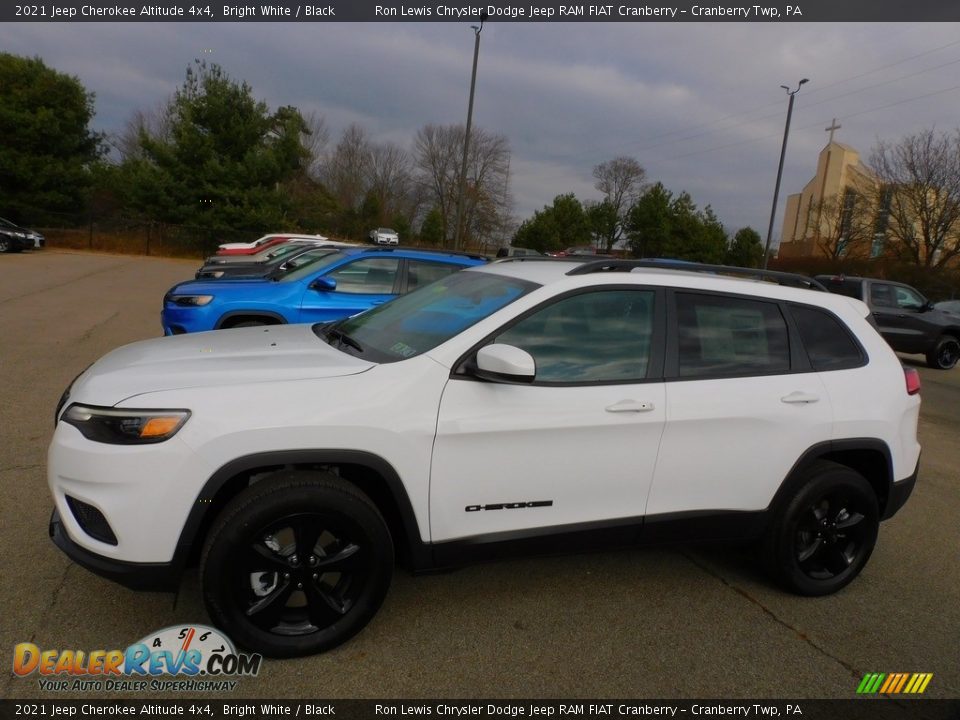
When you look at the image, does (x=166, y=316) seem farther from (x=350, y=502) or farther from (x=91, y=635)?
(x=350, y=502)

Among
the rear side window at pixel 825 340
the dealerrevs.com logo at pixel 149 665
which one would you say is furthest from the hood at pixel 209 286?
the rear side window at pixel 825 340

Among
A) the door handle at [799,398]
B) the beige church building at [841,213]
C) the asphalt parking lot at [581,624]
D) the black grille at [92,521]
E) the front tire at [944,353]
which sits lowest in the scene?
the asphalt parking lot at [581,624]

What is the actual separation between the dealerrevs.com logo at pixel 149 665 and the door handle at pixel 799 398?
2684 millimetres

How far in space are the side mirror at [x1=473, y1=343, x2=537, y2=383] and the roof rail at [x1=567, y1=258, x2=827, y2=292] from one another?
715 mm

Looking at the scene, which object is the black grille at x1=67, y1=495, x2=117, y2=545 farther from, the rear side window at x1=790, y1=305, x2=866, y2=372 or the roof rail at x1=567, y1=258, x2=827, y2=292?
the rear side window at x1=790, y1=305, x2=866, y2=372

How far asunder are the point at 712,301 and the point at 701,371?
397 millimetres

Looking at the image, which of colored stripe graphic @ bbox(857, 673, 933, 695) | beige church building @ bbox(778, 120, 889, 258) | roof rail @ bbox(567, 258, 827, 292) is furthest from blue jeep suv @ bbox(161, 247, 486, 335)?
beige church building @ bbox(778, 120, 889, 258)

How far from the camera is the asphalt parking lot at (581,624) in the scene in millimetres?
2711

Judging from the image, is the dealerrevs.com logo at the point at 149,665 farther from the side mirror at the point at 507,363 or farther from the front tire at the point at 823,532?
the front tire at the point at 823,532

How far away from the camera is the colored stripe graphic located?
2.83 metres

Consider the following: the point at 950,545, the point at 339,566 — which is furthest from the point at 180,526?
the point at 950,545

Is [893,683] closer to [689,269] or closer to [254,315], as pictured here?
[689,269]

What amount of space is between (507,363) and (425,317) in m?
0.88
